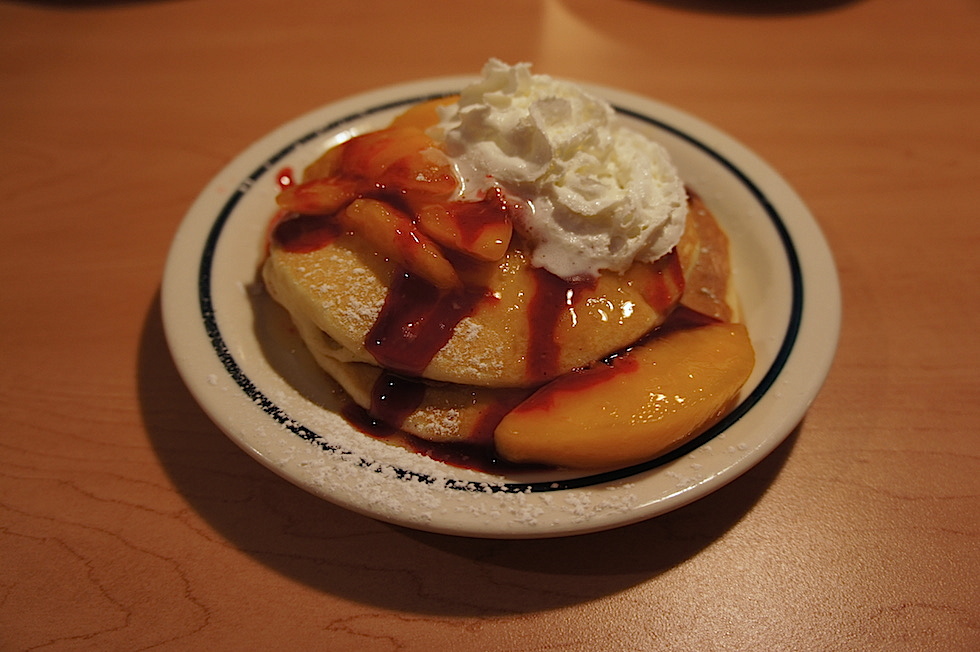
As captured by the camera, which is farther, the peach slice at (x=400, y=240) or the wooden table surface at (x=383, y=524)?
the peach slice at (x=400, y=240)

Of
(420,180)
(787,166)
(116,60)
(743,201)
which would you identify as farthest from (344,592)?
(116,60)

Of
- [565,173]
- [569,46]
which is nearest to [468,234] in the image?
[565,173]

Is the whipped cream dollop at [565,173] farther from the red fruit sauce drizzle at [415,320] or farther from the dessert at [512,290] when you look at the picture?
the red fruit sauce drizzle at [415,320]

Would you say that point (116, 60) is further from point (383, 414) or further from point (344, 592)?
point (344, 592)

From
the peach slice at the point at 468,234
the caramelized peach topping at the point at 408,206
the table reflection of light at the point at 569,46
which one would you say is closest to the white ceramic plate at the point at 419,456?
the caramelized peach topping at the point at 408,206

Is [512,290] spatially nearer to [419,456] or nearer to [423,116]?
[419,456]

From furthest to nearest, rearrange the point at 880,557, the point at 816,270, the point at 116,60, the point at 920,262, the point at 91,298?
1. the point at 116,60
2. the point at 920,262
3. the point at 91,298
4. the point at 816,270
5. the point at 880,557
